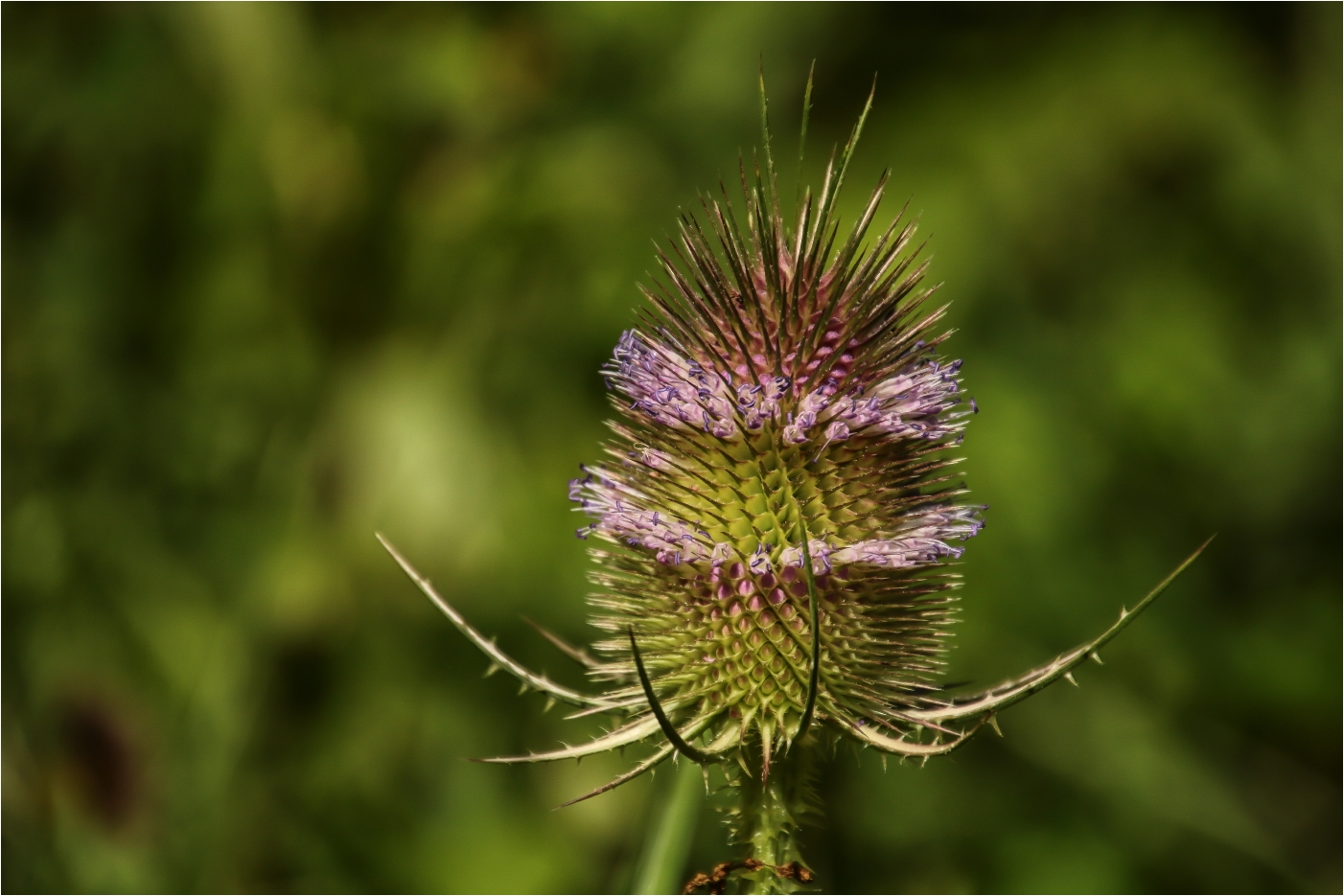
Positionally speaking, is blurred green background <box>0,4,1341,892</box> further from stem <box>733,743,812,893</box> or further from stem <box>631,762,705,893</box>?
stem <box>733,743,812,893</box>

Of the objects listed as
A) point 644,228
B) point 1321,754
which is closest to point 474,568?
point 644,228

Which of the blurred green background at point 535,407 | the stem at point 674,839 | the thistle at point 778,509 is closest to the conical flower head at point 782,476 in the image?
the thistle at point 778,509

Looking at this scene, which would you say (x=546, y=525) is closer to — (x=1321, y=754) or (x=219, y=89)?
(x=219, y=89)

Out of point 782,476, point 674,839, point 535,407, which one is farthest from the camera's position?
point 535,407

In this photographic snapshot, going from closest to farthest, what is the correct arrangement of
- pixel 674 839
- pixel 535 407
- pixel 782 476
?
1. pixel 782 476
2. pixel 674 839
3. pixel 535 407

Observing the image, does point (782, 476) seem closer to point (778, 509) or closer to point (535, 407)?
point (778, 509)

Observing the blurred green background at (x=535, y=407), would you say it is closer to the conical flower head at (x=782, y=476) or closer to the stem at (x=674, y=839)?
the stem at (x=674, y=839)

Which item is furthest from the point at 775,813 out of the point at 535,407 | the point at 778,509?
the point at 535,407

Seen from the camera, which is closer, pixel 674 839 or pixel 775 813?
pixel 775 813
